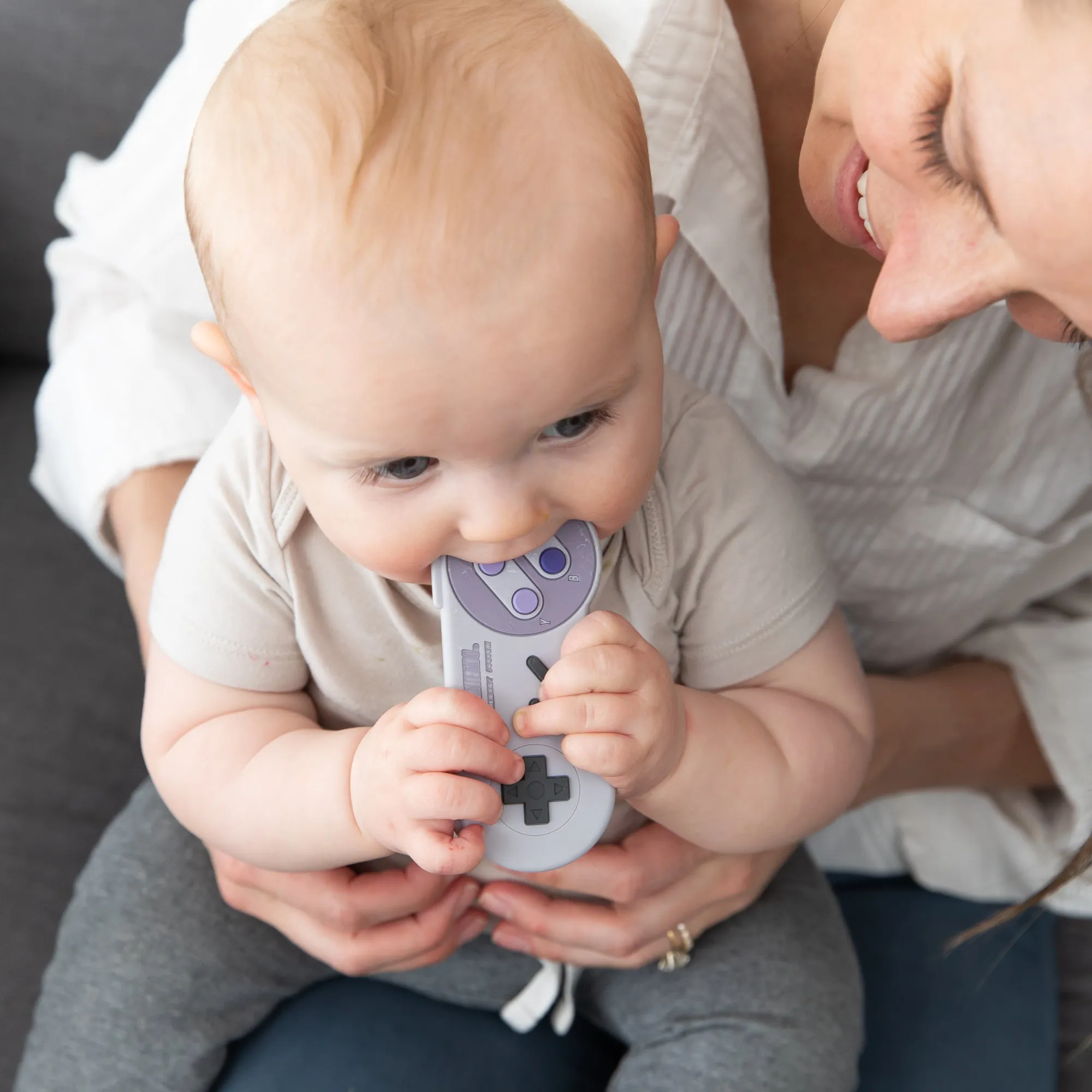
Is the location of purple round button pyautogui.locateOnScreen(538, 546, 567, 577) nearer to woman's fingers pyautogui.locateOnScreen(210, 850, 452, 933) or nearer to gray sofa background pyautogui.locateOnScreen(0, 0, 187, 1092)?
woman's fingers pyautogui.locateOnScreen(210, 850, 452, 933)

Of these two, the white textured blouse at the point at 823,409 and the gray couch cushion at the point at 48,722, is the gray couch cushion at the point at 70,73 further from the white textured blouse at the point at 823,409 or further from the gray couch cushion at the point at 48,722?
the gray couch cushion at the point at 48,722

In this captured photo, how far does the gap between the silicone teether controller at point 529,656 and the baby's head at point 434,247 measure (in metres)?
0.06

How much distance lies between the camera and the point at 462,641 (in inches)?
25.4

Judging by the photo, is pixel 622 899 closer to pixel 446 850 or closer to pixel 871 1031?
pixel 446 850

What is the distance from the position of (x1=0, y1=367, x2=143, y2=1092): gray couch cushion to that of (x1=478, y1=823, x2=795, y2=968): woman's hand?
42 centimetres

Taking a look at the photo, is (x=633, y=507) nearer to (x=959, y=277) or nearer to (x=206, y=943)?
(x=959, y=277)

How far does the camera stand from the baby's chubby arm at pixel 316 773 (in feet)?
1.96

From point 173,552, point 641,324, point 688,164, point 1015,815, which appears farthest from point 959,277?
point 1015,815

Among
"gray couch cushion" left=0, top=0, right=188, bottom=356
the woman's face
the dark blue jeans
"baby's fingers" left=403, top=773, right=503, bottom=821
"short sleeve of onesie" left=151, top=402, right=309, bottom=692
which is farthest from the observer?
"gray couch cushion" left=0, top=0, right=188, bottom=356

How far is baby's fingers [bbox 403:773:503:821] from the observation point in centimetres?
59

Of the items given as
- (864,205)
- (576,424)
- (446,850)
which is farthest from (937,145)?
(446,850)

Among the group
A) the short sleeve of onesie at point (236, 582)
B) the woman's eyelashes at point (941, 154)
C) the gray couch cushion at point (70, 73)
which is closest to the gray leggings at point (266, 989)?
the short sleeve of onesie at point (236, 582)

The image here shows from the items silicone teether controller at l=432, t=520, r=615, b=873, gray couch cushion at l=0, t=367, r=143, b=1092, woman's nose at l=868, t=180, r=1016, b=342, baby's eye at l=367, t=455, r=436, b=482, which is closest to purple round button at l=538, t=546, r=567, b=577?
silicone teether controller at l=432, t=520, r=615, b=873

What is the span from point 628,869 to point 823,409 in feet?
1.30
